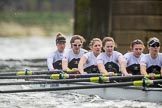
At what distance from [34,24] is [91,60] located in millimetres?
30383

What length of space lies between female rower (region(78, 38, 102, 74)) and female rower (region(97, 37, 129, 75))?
0.22 metres

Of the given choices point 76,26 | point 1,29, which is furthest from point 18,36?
point 76,26

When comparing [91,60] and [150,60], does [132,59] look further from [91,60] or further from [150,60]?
[91,60]

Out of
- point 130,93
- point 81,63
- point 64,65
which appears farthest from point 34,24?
point 130,93

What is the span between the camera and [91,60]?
32.2 feet

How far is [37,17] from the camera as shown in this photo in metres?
44.1

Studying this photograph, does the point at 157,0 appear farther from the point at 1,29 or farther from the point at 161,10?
the point at 1,29

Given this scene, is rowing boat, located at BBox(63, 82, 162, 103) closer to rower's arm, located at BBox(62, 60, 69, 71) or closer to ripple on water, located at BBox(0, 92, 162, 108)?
ripple on water, located at BBox(0, 92, 162, 108)

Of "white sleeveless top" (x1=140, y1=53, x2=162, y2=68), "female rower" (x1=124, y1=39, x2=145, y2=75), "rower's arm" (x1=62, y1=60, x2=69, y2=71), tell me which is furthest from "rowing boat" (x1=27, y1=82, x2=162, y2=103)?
"rower's arm" (x1=62, y1=60, x2=69, y2=71)

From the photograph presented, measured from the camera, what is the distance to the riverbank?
3397 centimetres

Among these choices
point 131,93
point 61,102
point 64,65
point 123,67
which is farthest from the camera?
point 64,65

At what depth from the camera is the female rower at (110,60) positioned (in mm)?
9211

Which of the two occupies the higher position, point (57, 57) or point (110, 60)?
point (57, 57)

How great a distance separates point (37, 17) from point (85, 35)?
3075 cm
